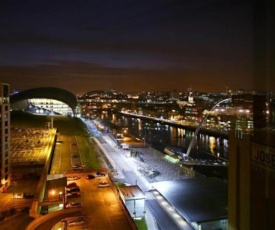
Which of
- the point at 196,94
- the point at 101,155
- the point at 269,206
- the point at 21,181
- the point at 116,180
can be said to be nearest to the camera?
the point at 269,206

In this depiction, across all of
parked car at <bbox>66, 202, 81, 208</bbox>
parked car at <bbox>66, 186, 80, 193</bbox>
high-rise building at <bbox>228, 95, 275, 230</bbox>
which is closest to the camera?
high-rise building at <bbox>228, 95, 275, 230</bbox>

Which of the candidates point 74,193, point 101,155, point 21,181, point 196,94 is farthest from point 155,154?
point 196,94

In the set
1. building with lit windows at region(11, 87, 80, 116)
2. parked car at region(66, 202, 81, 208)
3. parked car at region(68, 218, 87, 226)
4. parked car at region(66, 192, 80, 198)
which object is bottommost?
parked car at region(68, 218, 87, 226)

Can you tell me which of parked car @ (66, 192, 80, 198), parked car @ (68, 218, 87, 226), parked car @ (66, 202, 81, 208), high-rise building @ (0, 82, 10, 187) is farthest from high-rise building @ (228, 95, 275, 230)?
high-rise building @ (0, 82, 10, 187)

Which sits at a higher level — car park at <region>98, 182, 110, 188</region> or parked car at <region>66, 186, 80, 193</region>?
parked car at <region>66, 186, 80, 193</region>

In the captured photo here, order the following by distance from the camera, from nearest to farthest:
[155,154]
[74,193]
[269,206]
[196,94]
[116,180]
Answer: [269,206] → [74,193] → [116,180] → [155,154] → [196,94]

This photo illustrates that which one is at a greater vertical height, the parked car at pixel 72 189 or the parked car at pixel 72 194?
the parked car at pixel 72 189

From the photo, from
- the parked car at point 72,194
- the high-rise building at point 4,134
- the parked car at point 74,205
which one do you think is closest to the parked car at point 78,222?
the parked car at point 74,205

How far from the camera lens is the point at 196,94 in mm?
43406

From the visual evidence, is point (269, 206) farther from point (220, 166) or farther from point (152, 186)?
point (220, 166)

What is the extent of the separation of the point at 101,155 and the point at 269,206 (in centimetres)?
550

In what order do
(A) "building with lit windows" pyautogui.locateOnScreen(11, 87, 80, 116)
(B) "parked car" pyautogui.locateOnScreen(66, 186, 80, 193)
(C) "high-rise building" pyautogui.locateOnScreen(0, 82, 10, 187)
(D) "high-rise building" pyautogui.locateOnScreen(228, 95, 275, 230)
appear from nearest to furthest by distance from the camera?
1. (D) "high-rise building" pyautogui.locateOnScreen(228, 95, 275, 230)
2. (B) "parked car" pyautogui.locateOnScreen(66, 186, 80, 193)
3. (C) "high-rise building" pyautogui.locateOnScreen(0, 82, 10, 187)
4. (A) "building with lit windows" pyautogui.locateOnScreen(11, 87, 80, 116)

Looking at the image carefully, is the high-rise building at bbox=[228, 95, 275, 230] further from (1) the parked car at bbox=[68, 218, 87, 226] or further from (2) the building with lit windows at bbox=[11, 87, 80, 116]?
(2) the building with lit windows at bbox=[11, 87, 80, 116]

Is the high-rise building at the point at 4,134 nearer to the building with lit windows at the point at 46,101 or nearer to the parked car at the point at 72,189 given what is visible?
the parked car at the point at 72,189
